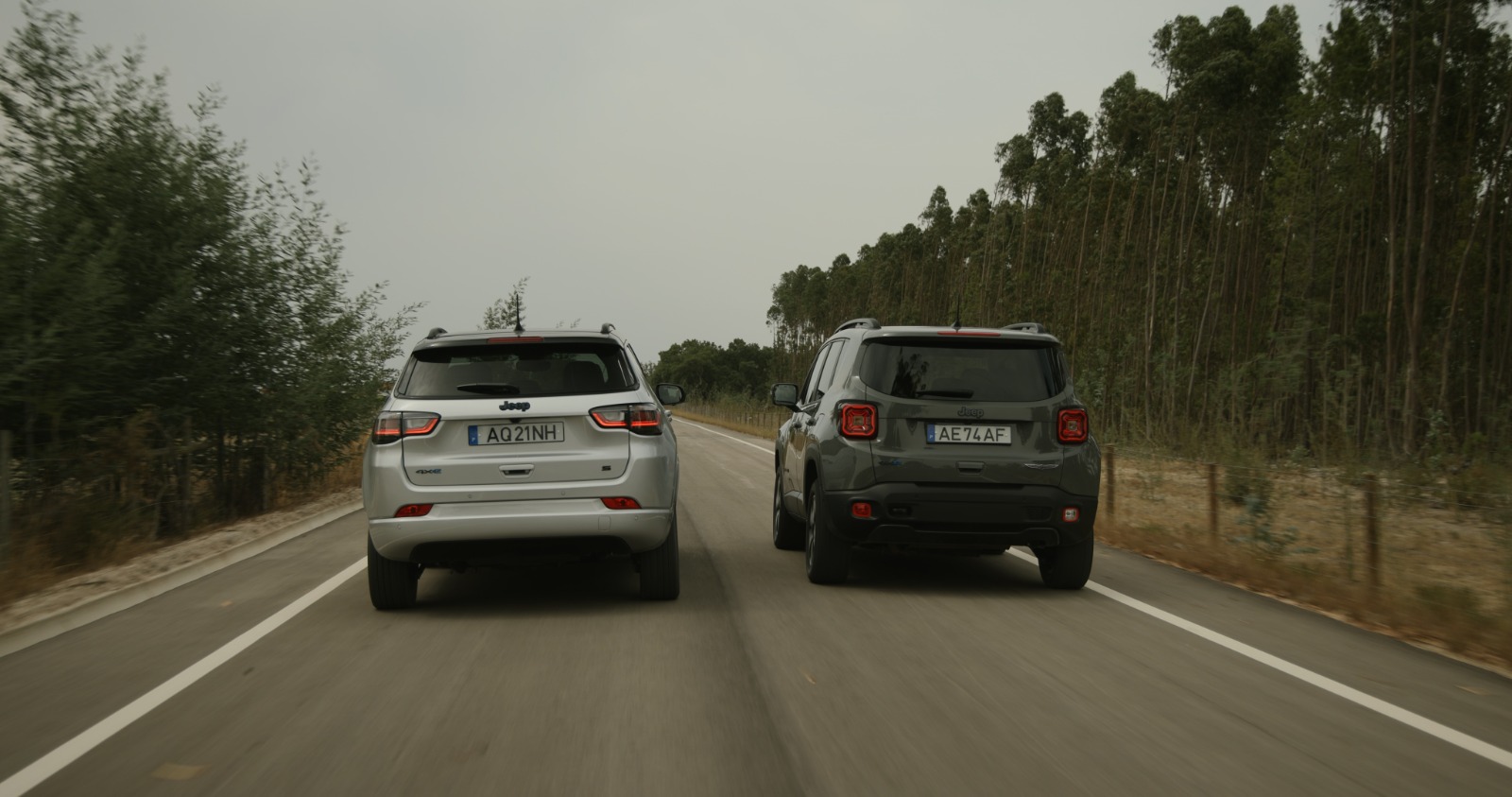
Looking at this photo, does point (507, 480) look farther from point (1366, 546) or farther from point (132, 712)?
point (1366, 546)

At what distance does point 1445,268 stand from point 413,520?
35.0 metres

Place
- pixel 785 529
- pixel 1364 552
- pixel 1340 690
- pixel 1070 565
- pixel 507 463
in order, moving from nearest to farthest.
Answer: pixel 1340 690 → pixel 507 463 → pixel 1070 565 → pixel 1364 552 → pixel 785 529

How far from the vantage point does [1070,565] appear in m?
8.22

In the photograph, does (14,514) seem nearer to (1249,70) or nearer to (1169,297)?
(1249,70)

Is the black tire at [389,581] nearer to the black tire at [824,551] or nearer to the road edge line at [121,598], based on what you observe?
the road edge line at [121,598]

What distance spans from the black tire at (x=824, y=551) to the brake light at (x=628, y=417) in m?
1.53

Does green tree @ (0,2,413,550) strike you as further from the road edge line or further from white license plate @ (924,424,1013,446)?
white license plate @ (924,424,1013,446)

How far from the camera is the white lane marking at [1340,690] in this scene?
4.47 meters

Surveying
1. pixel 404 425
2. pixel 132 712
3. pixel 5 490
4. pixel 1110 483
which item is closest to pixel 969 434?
pixel 404 425

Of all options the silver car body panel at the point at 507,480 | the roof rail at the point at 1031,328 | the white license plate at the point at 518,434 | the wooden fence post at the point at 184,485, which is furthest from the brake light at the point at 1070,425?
the wooden fence post at the point at 184,485

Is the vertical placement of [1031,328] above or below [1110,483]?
above

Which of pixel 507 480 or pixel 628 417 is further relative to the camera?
pixel 628 417

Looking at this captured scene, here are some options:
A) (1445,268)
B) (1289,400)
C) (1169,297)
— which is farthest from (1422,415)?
(1169,297)

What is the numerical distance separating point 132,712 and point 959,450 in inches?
197
